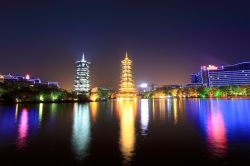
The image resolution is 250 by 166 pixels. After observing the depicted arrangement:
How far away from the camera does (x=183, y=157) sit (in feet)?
51.7

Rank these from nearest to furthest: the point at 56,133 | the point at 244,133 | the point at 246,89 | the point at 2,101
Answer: the point at 244,133 → the point at 56,133 → the point at 2,101 → the point at 246,89

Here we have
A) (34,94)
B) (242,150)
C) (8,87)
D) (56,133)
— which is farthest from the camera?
(8,87)

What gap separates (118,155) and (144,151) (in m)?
2.13

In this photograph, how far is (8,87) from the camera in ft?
367

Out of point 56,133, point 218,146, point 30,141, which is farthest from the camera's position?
point 56,133

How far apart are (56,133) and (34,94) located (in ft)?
280

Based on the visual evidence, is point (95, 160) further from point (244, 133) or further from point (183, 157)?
point (244, 133)

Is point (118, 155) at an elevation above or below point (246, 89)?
below

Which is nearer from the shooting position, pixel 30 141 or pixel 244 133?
pixel 30 141

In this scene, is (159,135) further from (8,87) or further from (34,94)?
(8,87)

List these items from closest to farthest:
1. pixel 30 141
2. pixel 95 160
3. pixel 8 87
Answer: pixel 95 160, pixel 30 141, pixel 8 87

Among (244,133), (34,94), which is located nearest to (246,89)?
(34,94)

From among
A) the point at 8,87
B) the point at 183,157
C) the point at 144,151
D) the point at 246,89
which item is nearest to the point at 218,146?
the point at 183,157

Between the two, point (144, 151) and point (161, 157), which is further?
point (144, 151)
